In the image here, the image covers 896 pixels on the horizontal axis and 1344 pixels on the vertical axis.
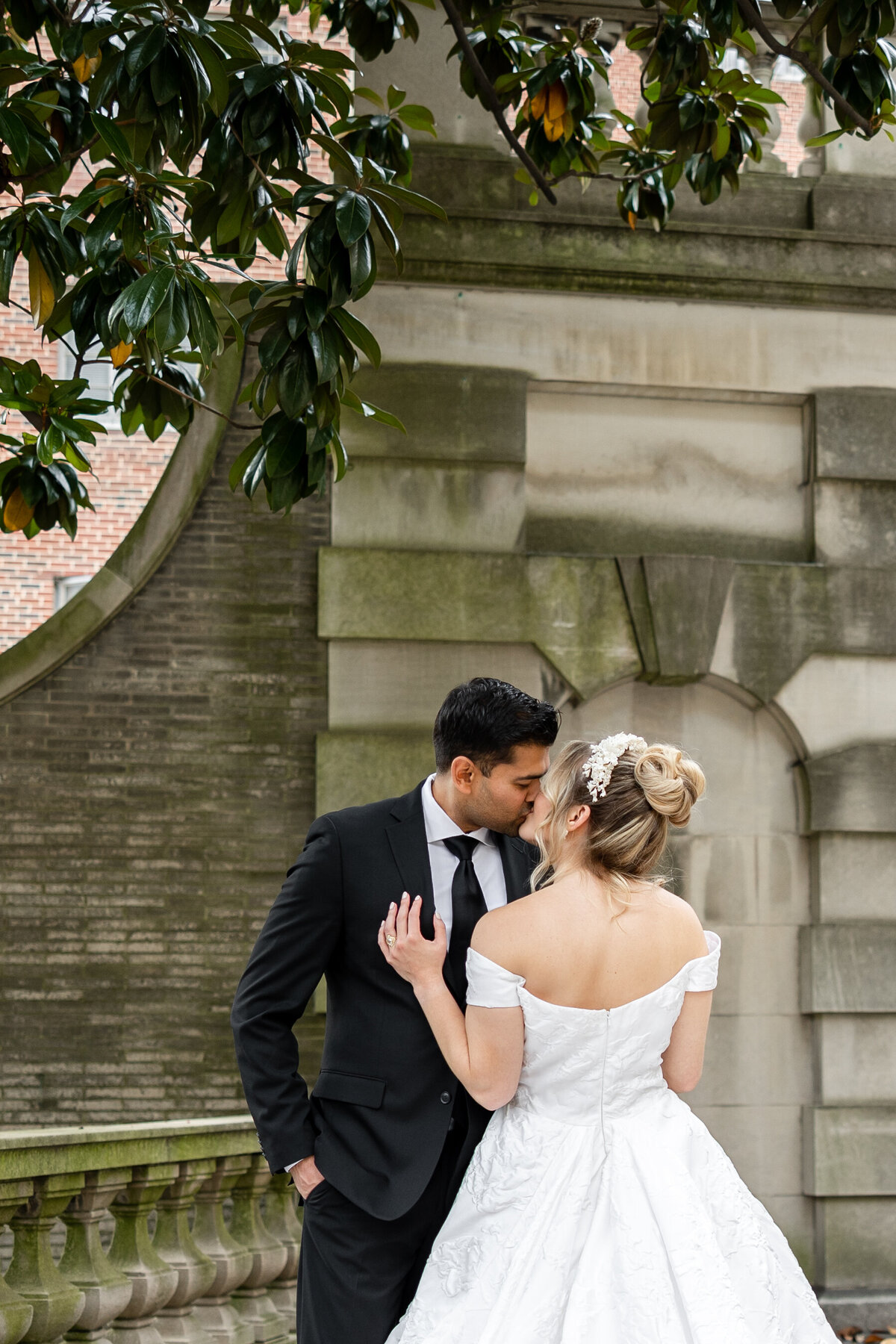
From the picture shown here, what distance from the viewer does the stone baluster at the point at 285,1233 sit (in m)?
4.32

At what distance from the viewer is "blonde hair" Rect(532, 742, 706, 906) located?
2619mm

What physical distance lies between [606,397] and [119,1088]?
399 centimetres

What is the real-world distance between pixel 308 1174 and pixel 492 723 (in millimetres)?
1026

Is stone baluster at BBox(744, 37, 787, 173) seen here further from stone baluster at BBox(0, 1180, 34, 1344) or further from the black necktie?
stone baluster at BBox(0, 1180, 34, 1344)

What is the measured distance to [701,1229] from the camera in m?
2.67

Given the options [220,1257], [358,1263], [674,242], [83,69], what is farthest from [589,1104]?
[674,242]

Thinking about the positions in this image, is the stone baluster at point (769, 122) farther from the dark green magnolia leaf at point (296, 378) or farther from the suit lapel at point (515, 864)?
the suit lapel at point (515, 864)

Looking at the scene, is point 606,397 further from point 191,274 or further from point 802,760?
point 191,274

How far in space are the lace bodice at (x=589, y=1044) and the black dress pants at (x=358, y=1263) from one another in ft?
0.99

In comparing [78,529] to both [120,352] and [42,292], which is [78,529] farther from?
[42,292]

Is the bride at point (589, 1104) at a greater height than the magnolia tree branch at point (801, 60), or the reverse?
the magnolia tree branch at point (801, 60)

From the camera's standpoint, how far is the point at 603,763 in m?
2.63

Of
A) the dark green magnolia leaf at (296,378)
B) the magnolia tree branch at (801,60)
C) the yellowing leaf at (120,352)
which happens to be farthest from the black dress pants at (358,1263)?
the magnolia tree branch at (801,60)

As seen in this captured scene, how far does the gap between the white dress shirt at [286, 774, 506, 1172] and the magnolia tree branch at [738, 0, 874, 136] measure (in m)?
3.16
